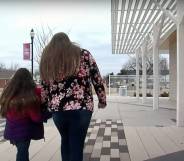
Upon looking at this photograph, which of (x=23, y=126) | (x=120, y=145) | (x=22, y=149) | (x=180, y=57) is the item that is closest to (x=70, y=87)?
(x=23, y=126)

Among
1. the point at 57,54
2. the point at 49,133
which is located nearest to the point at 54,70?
the point at 57,54

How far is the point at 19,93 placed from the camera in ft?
17.4

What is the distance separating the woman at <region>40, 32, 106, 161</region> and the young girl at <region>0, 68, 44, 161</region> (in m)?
0.56

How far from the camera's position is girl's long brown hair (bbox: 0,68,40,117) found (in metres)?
5.25

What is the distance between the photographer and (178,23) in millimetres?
12953

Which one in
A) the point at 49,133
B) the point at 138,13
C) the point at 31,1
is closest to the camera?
the point at 31,1

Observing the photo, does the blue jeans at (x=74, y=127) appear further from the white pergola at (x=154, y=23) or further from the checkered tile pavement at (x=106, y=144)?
the white pergola at (x=154, y=23)

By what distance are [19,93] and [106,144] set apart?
14.7 feet

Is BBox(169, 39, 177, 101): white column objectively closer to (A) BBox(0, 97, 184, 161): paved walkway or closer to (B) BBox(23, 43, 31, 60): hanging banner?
(B) BBox(23, 43, 31, 60): hanging banner

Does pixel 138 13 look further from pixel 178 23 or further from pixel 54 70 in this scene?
pixel 54 70

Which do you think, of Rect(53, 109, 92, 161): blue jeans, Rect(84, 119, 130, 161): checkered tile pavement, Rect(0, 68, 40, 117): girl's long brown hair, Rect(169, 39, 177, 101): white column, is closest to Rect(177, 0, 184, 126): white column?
Rect(84, 119, 130, 161): checkered tile pavement

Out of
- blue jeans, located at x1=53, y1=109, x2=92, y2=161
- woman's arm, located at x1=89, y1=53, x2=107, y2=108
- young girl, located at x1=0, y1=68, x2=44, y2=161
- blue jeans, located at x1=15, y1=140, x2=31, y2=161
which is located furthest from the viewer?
blue jeans, located at x1=15, y1=140, x2=31, y2=161

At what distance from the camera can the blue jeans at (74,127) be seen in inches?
176

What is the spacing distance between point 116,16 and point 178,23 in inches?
329
